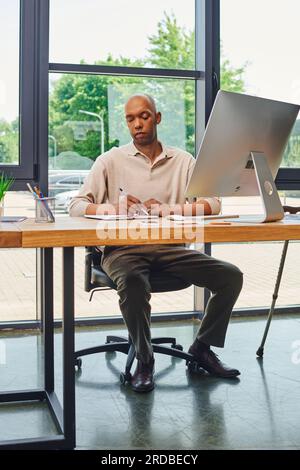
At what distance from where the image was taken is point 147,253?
281 cm

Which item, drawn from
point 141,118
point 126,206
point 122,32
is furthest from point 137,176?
point 122,32

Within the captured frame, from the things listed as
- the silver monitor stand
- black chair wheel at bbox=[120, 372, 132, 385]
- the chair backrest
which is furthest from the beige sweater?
black chair wheel at bbox=[120, 372, 132, 385]

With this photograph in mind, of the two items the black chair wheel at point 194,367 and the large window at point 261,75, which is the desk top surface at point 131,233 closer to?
the black chair wheel at point 194,367

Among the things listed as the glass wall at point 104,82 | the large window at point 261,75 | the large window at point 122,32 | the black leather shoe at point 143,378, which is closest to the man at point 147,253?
the black leather shoe at point 143,378

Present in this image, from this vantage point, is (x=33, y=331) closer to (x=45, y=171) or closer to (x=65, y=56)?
(x=45, y=171)

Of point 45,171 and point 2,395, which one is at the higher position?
point 45,171

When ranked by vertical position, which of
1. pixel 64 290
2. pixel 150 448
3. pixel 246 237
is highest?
pixel 246 237

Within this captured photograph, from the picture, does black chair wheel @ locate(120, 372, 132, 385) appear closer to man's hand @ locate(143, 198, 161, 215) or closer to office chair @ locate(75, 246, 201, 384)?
office chair @ locate(75, 246, 201, 384)

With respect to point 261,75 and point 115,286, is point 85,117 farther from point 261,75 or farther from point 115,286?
point 115,286

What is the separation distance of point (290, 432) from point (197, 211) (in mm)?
936

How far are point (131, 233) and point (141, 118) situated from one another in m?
1.13

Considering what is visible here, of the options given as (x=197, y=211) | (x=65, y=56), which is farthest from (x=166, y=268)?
(x=65, y=56)

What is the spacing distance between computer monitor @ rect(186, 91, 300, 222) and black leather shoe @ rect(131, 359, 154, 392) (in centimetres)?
83

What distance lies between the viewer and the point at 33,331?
3.80 meters
